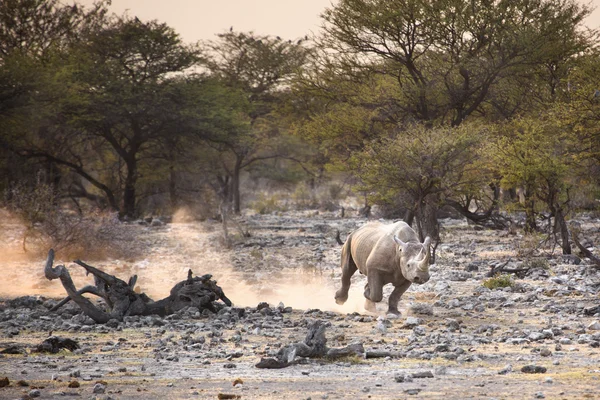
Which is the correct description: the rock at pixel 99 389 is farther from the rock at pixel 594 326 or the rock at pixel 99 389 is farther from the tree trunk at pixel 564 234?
the tree trunk at pixel 564 234

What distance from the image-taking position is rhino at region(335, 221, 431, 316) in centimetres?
1190

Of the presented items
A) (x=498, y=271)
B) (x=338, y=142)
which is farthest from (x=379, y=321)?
(x=338, y=142)

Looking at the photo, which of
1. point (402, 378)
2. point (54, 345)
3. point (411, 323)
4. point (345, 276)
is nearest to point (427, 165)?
point (345, 276)

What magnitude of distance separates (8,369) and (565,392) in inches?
194

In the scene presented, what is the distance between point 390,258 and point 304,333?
231 cm

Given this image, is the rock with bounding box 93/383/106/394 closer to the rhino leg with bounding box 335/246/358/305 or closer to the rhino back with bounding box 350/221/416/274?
the rhino back with bounding box 350/221/416/274

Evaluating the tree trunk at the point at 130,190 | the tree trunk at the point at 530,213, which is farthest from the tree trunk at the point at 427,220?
the tree trunk at the point at 130,190

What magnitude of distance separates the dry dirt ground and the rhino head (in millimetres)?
595

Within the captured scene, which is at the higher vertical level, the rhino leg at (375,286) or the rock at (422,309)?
the rhino leg at (375,286)

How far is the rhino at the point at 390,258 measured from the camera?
39.0 feet

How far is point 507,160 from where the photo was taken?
22.9m

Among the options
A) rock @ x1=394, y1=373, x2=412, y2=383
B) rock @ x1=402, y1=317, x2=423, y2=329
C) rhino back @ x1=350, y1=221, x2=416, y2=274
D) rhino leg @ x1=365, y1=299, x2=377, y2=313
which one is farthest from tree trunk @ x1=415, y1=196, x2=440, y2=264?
rock @ x1=394, y1=373, x2=412, y2=383

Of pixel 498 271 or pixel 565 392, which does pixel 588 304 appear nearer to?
pixel 498 271

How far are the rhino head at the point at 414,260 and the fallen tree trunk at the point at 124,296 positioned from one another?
2636mm
